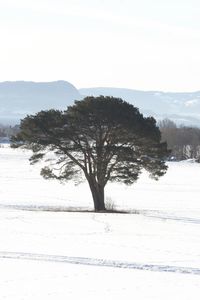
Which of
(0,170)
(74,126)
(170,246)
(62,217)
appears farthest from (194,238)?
(0,170)

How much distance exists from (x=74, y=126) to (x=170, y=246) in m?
18.4

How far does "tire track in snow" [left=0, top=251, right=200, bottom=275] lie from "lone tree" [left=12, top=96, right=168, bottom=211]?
19.9 m

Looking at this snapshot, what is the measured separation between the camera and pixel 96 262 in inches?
753

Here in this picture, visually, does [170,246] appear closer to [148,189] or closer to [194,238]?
[194,238]

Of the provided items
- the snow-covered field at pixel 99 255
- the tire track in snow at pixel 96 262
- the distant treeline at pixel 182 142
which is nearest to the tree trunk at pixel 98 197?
the snow-covered field at pixel 99 255

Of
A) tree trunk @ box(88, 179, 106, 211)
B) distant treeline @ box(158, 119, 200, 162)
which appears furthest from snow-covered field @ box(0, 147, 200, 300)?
distant treeline @ box(158, 119, 200, 162)

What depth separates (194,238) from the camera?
2706cm

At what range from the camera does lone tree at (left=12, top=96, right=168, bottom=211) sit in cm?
3938

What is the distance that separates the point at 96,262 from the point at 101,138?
2239 cm

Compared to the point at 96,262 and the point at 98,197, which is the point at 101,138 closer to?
the point at 98,197

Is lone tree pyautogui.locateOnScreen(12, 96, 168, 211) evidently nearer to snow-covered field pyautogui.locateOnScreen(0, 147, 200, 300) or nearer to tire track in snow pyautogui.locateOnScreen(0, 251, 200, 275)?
snow-covered field pyautogui.locateOnScreen(0, 147, 200, 300)

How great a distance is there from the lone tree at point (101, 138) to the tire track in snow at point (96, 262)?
19878 millimetres

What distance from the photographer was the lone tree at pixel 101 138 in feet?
129

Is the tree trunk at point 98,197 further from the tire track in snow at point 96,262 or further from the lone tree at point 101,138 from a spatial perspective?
the tire track in snow at point 96,262
